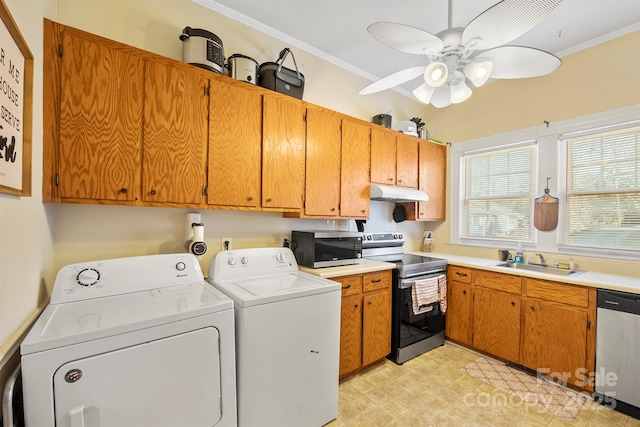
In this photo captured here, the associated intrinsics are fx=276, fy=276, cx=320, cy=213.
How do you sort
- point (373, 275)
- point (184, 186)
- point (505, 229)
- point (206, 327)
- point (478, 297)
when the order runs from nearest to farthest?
point (206, 327) → point (184, 186) → point (373, 275) → point (478, 297) → point (505, 229)

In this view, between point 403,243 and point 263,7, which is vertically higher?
point 263,7

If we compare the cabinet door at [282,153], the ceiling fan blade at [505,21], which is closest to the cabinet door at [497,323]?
the cabinet door at [282,153]

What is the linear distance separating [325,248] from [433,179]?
198cm

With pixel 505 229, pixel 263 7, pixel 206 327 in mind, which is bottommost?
pixel 206 327

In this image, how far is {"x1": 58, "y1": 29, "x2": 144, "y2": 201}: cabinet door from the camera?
1.49 meters

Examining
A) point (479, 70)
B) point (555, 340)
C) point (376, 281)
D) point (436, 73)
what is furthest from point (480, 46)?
point (555, 340)

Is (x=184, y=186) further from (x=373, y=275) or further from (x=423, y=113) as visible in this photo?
(x=423, y=113)

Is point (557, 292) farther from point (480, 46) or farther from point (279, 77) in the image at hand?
point (279, 77)

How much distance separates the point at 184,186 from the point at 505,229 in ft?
11.1

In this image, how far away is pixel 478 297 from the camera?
278cm

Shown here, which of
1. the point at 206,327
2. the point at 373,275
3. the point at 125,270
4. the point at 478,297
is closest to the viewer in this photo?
the point at 206,327

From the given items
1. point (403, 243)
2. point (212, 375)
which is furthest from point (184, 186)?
point (403, 243)

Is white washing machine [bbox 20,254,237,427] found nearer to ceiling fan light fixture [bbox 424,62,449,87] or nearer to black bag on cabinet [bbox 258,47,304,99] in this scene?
black bag on cabinet [bbox 258,47,304,99]

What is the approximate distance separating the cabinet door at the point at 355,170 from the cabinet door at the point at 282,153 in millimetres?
477
